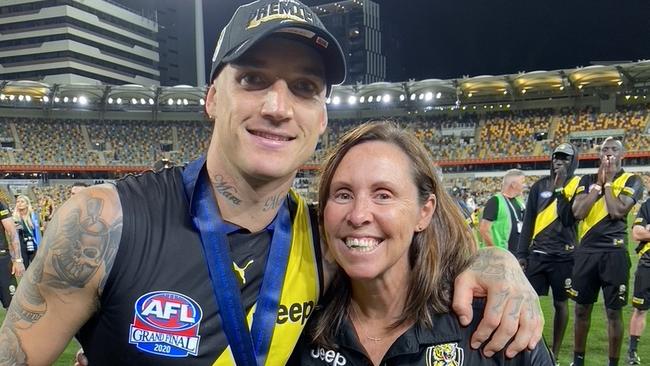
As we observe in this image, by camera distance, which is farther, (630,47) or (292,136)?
(630,47)

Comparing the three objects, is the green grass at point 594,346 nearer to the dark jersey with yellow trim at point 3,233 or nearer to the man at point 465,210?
the dark jersey with yellow trim at point 3,233

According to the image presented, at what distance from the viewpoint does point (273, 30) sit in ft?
5.16

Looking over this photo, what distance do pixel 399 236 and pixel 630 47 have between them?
70433mm

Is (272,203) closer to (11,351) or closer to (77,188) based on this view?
(11,351)

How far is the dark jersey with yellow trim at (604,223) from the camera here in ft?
17.7

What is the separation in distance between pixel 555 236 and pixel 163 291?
5.44m

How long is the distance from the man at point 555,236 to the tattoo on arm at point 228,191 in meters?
5.02

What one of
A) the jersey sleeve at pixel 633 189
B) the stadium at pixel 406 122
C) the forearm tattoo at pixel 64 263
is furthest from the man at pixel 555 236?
the stadium at pixel 406 122

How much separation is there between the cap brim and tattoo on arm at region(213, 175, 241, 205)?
0.40 m

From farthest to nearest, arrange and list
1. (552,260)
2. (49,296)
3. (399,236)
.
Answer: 1. (552,260)
2. (399,236)
3. (49,296)

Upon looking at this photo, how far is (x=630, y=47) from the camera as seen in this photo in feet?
199

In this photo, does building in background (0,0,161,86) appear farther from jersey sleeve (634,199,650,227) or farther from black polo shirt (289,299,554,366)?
black polo shirt (289,299,554,366)

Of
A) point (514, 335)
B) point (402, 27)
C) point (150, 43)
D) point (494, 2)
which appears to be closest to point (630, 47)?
point (494, 2)

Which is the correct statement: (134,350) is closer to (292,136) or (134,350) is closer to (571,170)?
(292,136)
